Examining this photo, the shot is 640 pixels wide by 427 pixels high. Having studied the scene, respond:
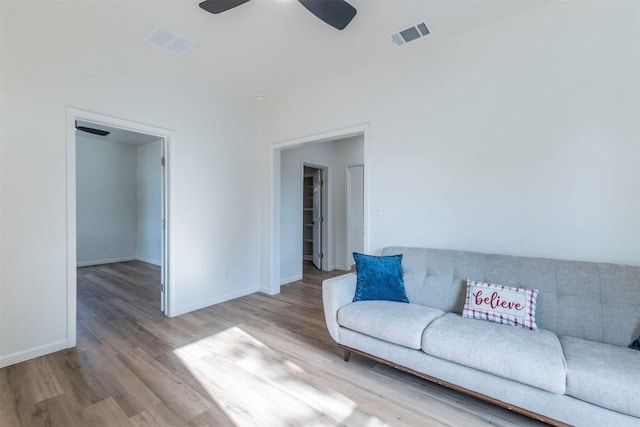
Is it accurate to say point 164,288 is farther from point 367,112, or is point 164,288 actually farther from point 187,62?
point 367,112

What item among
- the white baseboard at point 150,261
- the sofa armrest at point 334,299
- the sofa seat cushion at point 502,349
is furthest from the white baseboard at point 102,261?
the sofa seat cushion at point 502,349

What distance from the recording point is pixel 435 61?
277 centimetres

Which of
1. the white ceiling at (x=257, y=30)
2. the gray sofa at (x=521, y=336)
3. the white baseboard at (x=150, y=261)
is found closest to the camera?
the gray sofa at (x=521, y=336)

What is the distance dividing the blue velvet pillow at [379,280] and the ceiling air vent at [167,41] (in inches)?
101

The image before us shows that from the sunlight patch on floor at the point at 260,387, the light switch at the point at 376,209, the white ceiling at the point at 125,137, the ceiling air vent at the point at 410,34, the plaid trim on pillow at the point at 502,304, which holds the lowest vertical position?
the sunlight patch on floor at the point at 260,387

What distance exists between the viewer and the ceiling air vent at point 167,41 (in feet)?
8.47

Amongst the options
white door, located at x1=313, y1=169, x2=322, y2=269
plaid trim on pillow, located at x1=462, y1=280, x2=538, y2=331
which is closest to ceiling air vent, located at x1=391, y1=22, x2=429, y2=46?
plaid trim on pillow, located at x1=462, y1=280, x2=538, y2=331

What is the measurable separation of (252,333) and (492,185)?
259 centimetres

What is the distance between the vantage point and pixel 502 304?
2016mm

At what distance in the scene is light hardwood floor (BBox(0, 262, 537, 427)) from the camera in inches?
68.9

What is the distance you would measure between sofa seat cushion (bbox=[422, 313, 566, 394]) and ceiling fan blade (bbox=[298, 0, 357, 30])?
2166 millimetres

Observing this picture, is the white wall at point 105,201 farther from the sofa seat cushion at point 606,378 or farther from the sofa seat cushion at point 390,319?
the sofa seat cushion at point 606,378

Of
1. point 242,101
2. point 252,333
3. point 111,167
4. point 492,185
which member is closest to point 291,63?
point 242,101

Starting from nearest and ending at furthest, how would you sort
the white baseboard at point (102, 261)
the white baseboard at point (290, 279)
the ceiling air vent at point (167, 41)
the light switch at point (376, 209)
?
the ceiling air vent at point (167, 41), the light switch at point (376, 209), the white baseboard at point (290, 279), the white baseboard at point (102, 261)
